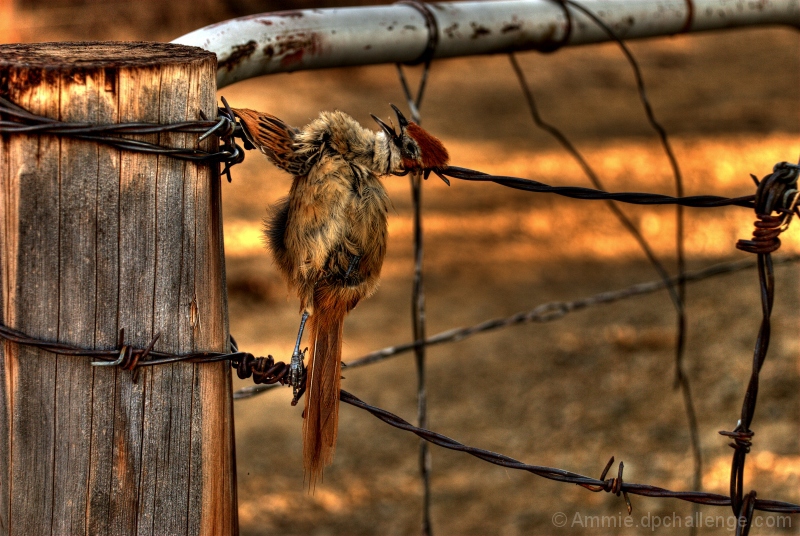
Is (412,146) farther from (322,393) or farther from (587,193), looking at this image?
(322,393)

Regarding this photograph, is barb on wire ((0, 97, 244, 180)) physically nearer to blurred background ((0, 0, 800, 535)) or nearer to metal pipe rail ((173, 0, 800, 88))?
metal pipe rail ((173, 0, 800, 88))

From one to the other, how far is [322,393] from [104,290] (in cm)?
46

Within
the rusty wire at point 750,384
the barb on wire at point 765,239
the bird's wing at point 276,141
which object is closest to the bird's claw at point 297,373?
the rusty wire at point 750,384

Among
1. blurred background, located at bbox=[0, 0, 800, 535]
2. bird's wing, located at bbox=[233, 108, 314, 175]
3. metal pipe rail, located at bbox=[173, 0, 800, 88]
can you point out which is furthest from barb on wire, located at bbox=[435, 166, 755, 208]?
metal pipe rail, located at bbox=[173, 0, 800, 88]

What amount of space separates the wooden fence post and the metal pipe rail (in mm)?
485

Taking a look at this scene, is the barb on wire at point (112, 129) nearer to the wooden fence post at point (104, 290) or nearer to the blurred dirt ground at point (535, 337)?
the wooden fence post at point (104, 290)

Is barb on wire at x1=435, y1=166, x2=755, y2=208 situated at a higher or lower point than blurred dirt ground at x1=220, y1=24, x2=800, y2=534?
lower

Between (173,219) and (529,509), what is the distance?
3.34 meters

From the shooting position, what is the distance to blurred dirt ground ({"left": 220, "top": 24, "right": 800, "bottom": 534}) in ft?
14.6

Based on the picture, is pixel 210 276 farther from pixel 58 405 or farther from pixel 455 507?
pixel 455 507

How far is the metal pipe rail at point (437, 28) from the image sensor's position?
2018 mm

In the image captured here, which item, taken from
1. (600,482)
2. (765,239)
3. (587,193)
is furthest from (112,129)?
(765,239)

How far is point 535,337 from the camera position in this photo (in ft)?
19.5

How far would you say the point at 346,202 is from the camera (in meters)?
1.62
